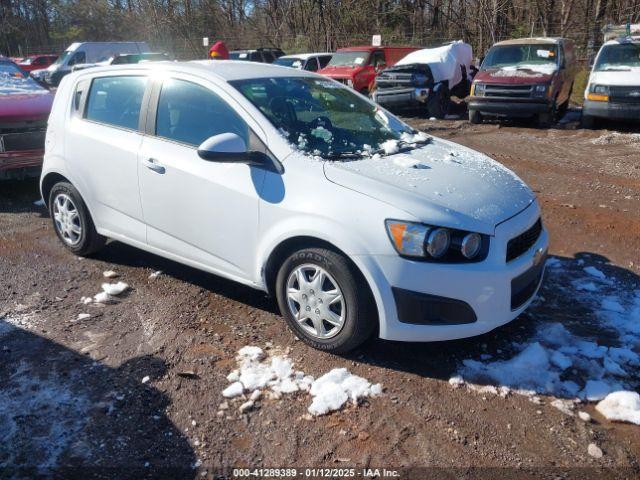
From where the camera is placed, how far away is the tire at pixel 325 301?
130 inches

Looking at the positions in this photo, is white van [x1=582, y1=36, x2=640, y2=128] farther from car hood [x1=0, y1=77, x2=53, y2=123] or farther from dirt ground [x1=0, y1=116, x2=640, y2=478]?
car hood [x1=0, y1=77, x2=53, y2=123]

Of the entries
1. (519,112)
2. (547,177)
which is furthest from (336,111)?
(519,112)

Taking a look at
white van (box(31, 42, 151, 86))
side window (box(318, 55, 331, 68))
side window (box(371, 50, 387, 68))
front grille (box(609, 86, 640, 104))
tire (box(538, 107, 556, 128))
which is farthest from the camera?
white van (box(31, 42, 151, 86))

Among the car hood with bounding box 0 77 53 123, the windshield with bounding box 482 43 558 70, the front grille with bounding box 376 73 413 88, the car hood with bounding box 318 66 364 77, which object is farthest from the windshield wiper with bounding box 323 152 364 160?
the car hood with bounding box 318 66 364 77

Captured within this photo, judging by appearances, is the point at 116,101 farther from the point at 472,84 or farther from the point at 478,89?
the point at 472,84

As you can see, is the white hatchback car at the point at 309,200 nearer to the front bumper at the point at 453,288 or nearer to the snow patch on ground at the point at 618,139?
the front bumper at the point at 453,288

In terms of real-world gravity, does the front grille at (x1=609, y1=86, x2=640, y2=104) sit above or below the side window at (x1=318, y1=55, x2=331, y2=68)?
below

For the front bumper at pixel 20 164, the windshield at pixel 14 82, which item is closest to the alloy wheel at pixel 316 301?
the front bumper at pixel 20 164

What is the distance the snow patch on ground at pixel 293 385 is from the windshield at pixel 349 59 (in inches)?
568

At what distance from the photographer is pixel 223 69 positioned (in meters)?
4.28

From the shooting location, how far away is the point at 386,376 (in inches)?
133

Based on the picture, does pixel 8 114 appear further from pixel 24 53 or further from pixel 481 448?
pixel 24 53

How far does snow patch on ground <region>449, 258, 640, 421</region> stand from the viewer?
3.19 m

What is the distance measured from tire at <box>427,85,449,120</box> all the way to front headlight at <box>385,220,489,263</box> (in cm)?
1203
